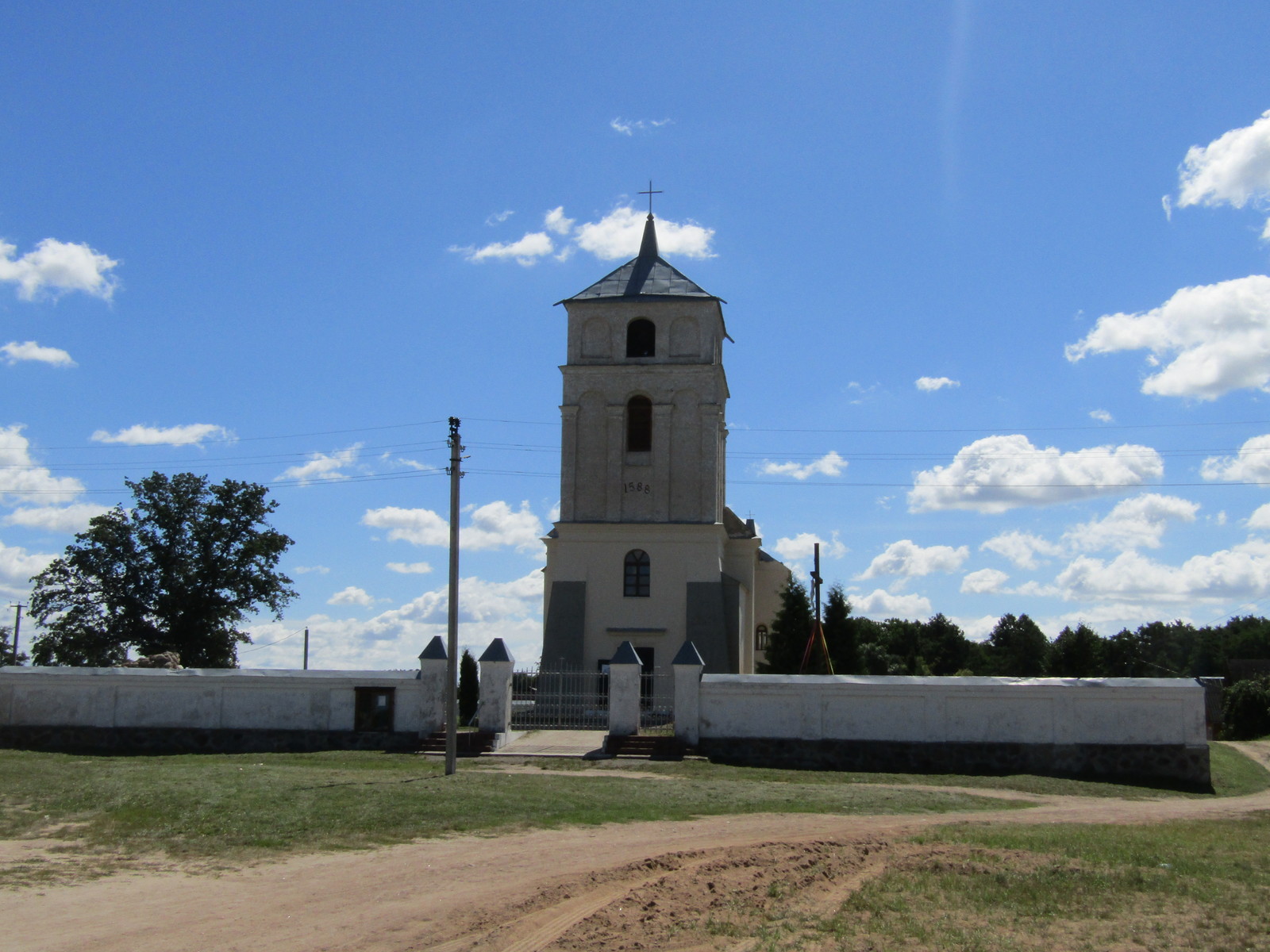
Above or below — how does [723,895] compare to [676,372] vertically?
below

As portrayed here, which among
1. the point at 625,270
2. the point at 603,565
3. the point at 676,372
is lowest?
the point at 603,565

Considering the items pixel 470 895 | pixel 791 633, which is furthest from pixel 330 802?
pixel 791 633

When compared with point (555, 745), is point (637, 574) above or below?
above

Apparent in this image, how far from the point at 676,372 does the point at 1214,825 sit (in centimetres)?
2223

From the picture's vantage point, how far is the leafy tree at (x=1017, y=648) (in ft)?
271

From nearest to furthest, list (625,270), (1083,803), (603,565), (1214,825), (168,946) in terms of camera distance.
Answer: (168,946)
(1214,825)
(1083,803)
(603,565)
(625,270)

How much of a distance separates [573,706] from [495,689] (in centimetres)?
305

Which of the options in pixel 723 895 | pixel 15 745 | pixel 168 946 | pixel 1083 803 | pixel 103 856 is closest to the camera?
pixel 168 946

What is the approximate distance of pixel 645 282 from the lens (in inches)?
1416

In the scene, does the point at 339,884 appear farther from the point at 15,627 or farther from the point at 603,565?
the point at 15,627

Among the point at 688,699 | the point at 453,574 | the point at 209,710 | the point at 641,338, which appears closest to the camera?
the point at 453,574

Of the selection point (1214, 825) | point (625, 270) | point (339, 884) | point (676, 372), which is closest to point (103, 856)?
point (339, 884)

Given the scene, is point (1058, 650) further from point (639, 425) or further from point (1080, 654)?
point (639, 425)

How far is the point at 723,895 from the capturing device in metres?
9.53
